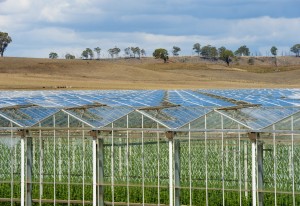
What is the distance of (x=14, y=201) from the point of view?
23031 millimetres

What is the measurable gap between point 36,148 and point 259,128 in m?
11.1

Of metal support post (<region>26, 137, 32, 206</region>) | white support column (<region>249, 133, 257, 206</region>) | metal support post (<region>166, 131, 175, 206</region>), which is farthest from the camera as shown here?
metal support post (<region>26, 137, 32, 206</region>)

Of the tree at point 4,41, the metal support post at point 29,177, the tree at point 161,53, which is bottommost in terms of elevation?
the metal support post at point 29,177

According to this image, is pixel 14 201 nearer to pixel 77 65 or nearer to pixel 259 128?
pixel 259 128

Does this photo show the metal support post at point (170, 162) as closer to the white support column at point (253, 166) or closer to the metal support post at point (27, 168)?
the white support column at point (253, 166)

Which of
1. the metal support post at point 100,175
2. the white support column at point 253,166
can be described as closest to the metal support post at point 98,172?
the metal support post at point 100,175

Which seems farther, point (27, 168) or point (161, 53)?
point (161, 53)

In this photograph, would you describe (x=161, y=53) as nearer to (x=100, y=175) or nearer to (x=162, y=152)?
(x=162, y=152)

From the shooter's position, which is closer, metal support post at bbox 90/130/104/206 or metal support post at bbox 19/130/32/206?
metal support post at bbox 90/130/104/206

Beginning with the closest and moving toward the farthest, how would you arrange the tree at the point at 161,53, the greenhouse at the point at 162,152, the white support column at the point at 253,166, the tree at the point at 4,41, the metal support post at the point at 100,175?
the white support column at the point at 253,166 → the greenhouse at the point at 162,152 → the metal support post at the point at 100,175 → the tree at the point at 161,53 → the tree at the point at 4,41

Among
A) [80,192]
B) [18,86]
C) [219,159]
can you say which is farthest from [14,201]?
[18,86]

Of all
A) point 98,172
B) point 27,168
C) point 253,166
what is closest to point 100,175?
point 98,172

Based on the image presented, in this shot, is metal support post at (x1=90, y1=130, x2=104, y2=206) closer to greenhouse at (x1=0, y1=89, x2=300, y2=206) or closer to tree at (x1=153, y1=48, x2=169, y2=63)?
greenhouse at (x1=0, y1=89, x2=300, y2=206)

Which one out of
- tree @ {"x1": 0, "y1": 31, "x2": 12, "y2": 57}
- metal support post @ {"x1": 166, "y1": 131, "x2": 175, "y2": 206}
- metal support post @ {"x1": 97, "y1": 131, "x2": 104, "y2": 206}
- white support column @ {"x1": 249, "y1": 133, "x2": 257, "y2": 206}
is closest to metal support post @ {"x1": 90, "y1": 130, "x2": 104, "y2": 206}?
metal support post @ {"x1": 97, "y1": 131, "x2": 104, "y2": 206}
